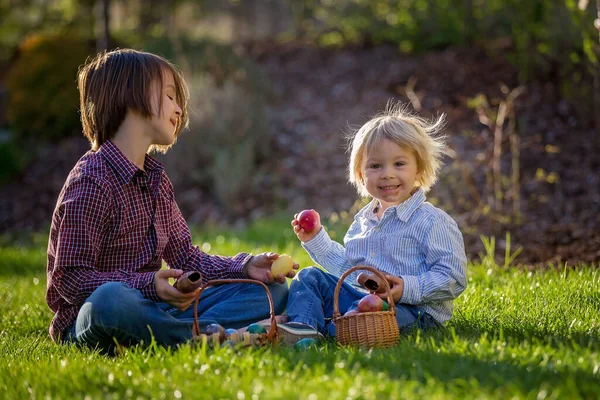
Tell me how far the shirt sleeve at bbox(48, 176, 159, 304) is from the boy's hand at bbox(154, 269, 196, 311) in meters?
0.09

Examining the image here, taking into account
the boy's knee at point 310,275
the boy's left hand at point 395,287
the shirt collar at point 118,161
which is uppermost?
the shirt collar at point 118,161

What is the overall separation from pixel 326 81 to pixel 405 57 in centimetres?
119

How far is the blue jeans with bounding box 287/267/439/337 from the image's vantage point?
3.38 m

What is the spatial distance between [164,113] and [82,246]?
73 cm

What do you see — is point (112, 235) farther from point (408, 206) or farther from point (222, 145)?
point (222, 145)

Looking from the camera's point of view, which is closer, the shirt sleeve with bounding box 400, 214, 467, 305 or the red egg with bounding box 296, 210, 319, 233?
the shirt sleeve with bounding box 400, 214, 467, 305

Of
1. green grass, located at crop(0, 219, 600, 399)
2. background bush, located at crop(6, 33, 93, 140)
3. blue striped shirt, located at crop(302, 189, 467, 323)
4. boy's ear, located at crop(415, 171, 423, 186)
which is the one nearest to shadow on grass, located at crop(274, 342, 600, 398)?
green grass, located at crop(0, 219, 600, 399)

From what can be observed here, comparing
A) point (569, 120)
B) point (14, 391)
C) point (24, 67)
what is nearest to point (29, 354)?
point (14, 391)

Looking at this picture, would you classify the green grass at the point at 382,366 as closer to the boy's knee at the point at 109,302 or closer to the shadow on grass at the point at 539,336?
the shadow on grass at the point at 539,336

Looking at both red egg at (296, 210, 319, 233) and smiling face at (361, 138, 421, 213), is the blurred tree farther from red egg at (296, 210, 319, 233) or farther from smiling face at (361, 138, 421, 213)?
smiling face at (361, 138, 421, 213)

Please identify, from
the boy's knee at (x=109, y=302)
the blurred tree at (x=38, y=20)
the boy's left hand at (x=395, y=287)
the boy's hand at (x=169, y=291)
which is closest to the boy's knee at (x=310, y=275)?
the boy's left hand at (x=395, y=287)

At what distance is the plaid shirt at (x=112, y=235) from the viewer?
3.24 m

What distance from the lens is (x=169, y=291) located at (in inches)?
122

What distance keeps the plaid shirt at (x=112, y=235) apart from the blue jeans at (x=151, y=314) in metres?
0.11
